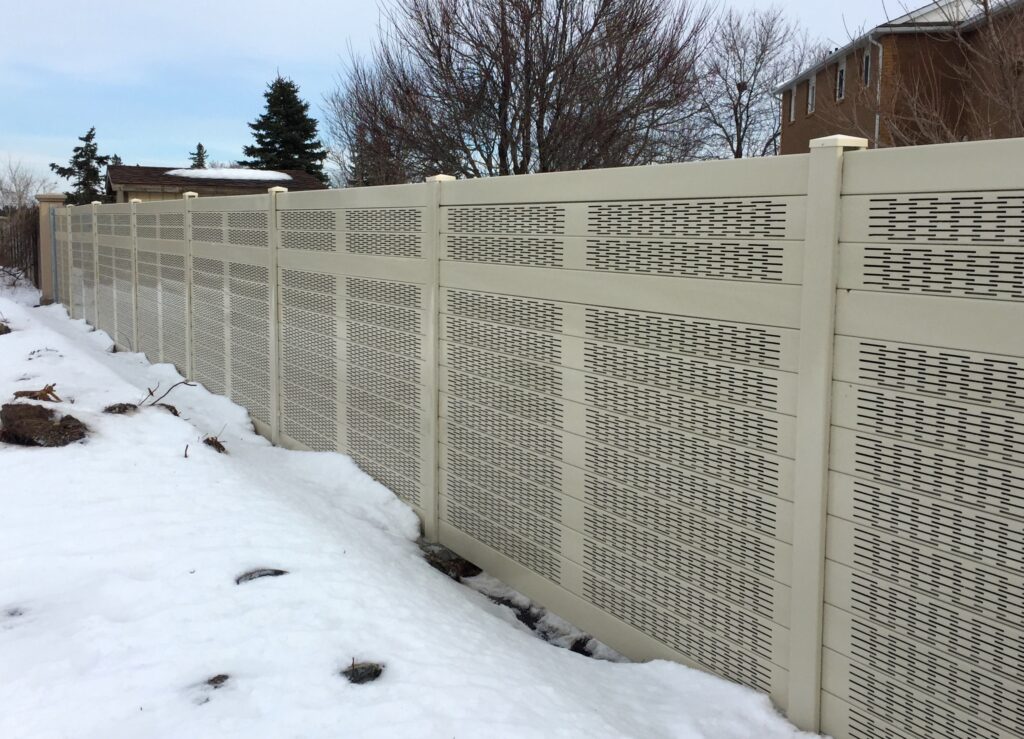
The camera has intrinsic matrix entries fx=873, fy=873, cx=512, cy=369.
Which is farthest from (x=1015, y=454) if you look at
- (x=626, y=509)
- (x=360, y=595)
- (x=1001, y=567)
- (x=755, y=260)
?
(x=360, y=595)

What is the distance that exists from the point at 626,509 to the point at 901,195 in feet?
5.91

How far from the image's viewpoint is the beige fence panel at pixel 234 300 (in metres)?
7.72

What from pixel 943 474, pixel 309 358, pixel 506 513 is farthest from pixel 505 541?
pixel 309 358

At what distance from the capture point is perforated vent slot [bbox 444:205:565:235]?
4.15 metres

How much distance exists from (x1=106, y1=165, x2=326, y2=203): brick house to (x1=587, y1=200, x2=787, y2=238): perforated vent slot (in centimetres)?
2535

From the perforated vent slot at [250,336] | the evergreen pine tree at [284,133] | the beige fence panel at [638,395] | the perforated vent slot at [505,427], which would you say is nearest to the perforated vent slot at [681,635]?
the beige fence panel at [638,395]

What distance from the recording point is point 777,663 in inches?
125

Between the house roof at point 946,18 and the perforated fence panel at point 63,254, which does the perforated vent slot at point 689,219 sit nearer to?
the house roof at point 946,18

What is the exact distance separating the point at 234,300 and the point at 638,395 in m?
5.77

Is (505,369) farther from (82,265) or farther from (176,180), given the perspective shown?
(176,180)

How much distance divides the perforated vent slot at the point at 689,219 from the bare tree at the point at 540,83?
42.0ft

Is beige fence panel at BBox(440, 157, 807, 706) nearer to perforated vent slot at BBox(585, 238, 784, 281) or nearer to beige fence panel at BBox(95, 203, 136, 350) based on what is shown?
perforated vent slot at BBox(585, 238, 784, 281)

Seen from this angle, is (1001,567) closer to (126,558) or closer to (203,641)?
(203,641)

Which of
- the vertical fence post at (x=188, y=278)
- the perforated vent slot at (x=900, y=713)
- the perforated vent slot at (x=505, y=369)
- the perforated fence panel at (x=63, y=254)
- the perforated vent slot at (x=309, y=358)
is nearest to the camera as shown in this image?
the perforated vent slot at (x=900, y=713)
